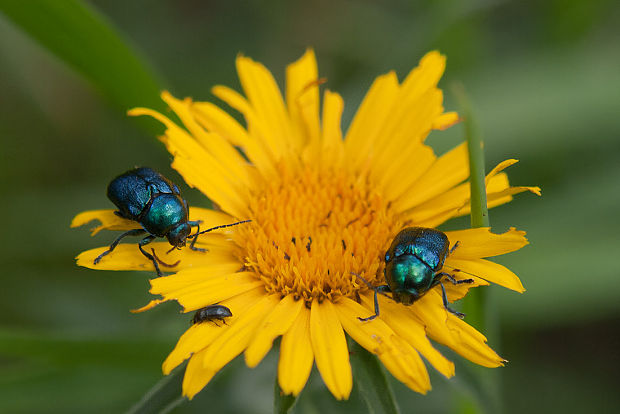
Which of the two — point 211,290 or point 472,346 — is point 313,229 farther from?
Result: point 472,346

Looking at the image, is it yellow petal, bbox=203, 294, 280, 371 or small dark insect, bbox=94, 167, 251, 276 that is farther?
small dark insect, bbox=94, 167, 251, 276

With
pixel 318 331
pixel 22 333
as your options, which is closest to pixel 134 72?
pixel 22 333

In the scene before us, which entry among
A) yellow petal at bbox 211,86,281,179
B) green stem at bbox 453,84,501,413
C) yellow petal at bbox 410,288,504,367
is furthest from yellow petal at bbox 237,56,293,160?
yellow petal at bbox 410,288,504,367

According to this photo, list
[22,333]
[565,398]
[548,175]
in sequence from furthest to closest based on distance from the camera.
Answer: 1. [548,175]
2. [565,398]
3. [22,333]

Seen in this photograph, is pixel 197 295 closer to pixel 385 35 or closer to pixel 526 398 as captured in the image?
pixel 526 398

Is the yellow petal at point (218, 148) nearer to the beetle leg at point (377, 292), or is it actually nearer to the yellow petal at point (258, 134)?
the yellow petal at point (258, 134)

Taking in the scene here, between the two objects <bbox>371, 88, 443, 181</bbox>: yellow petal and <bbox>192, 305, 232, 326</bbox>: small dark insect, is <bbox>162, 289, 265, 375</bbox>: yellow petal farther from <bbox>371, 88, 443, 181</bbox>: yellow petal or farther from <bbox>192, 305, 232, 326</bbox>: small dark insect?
<bbox>371, 88, 443, 181</bbox>: yellow petal

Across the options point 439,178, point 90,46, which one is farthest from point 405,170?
point 90,46
